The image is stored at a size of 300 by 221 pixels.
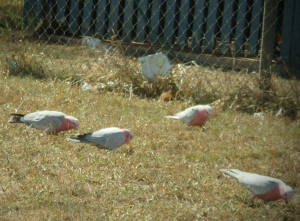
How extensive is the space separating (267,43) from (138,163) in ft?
8.62

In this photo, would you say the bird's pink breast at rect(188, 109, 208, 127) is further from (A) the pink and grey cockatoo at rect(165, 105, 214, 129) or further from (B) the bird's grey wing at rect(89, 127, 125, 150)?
(B) the bird's grey wing at rect(89, 127, 125, 150)

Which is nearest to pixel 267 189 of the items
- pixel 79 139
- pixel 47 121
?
pixel 79 139

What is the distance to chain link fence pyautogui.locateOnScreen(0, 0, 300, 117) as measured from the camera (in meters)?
5.21

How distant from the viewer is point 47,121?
3697 millimetres

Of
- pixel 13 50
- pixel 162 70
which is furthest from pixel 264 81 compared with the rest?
pixel 13 50

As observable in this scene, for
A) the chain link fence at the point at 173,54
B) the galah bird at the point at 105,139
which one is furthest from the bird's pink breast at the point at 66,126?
the chain link fence at the point at 173,54

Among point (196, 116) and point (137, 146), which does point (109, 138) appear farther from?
point (196, 116)

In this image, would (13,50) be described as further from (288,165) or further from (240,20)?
(288,165)

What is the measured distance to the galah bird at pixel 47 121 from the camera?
3.68 m

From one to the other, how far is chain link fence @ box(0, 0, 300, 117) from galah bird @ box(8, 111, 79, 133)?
168 centimetres

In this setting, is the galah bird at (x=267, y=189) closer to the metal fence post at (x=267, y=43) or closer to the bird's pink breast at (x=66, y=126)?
the bird's pink breast at (x=66, y=126)

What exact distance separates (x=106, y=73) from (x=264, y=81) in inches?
69.4

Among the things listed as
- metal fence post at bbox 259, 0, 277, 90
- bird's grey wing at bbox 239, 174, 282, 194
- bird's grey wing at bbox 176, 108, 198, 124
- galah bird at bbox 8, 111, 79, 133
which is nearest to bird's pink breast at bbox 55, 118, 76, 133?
galah bird at bbox 8, 111, 79, 133

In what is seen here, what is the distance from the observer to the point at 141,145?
12.2 ft
